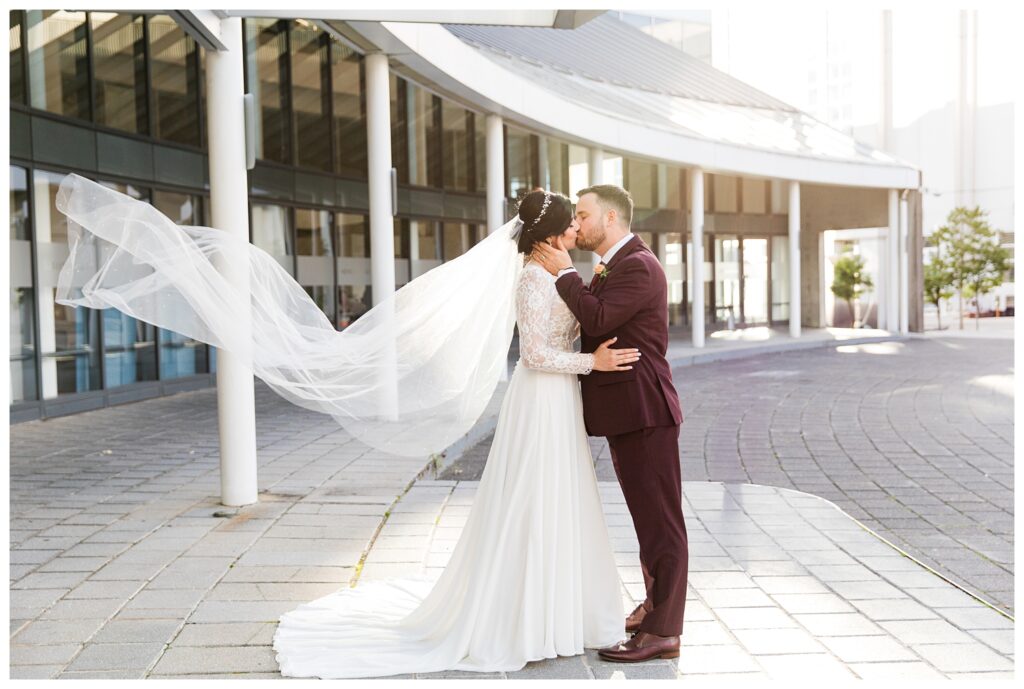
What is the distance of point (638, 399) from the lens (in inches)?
152

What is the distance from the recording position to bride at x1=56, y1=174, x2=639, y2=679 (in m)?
3.83

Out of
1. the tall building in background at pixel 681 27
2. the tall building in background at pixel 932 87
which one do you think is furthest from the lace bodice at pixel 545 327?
the tall building in background at pixel 932 87

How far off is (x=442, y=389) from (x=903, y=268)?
82.1 ft

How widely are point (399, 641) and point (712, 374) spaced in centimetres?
1390

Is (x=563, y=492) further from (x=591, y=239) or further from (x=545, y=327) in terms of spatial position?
(x=591, y=239)

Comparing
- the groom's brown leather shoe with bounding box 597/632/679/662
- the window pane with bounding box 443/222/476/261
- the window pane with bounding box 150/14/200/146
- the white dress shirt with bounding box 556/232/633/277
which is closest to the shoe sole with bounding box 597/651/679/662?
the groom's brown leather shoe with bounding box 597/632/679/662

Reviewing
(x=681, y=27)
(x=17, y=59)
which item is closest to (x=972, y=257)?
(x=681, y=27)

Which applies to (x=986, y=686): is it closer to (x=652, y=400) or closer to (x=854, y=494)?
(x=652, y=400)

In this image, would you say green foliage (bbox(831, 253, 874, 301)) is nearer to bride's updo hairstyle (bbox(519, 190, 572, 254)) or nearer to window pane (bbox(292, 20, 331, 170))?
window pane (bbox(292, 20, 331, 170))

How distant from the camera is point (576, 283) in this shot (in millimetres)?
3836

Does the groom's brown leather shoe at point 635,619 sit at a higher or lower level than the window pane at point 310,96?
lower

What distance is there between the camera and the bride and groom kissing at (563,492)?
3811 millimetres

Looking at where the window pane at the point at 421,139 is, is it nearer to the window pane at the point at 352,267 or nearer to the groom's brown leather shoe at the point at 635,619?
the window pane at the point at 352,267

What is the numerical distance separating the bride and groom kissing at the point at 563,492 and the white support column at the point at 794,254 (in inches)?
828
